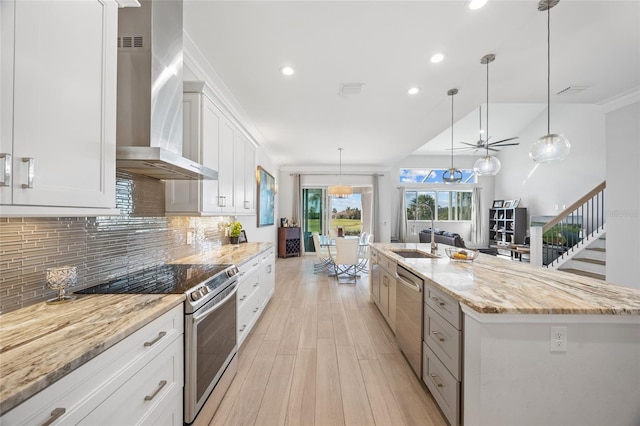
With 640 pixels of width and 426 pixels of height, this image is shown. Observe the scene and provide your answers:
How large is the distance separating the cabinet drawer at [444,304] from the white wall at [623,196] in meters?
3.35

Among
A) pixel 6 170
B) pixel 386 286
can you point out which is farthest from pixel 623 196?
pixel 6 170

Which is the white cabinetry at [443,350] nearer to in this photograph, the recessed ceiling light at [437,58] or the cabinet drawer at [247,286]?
the cabinet drawer at [247,286]

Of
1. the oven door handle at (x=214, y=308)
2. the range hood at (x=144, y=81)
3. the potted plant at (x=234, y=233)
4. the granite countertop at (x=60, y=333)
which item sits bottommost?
the oven door handle at (x=214, y=308)

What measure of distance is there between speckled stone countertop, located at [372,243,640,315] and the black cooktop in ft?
5.11

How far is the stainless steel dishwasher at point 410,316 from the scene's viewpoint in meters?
1.94

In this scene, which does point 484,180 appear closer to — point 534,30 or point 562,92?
point 562,92

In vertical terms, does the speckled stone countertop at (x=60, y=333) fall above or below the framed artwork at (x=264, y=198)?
below

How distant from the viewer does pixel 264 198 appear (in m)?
5.45

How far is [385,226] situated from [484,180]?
4.39 metres

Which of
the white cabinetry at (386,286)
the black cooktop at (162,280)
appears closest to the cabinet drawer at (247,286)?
the black cooktop at (162,280)

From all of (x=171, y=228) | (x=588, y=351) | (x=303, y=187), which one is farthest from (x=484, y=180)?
(x=171, y=228)

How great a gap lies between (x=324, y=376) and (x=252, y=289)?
1129 millimetres

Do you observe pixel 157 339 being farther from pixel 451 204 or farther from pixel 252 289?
pixel 451 204

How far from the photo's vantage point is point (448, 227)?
927 cm
